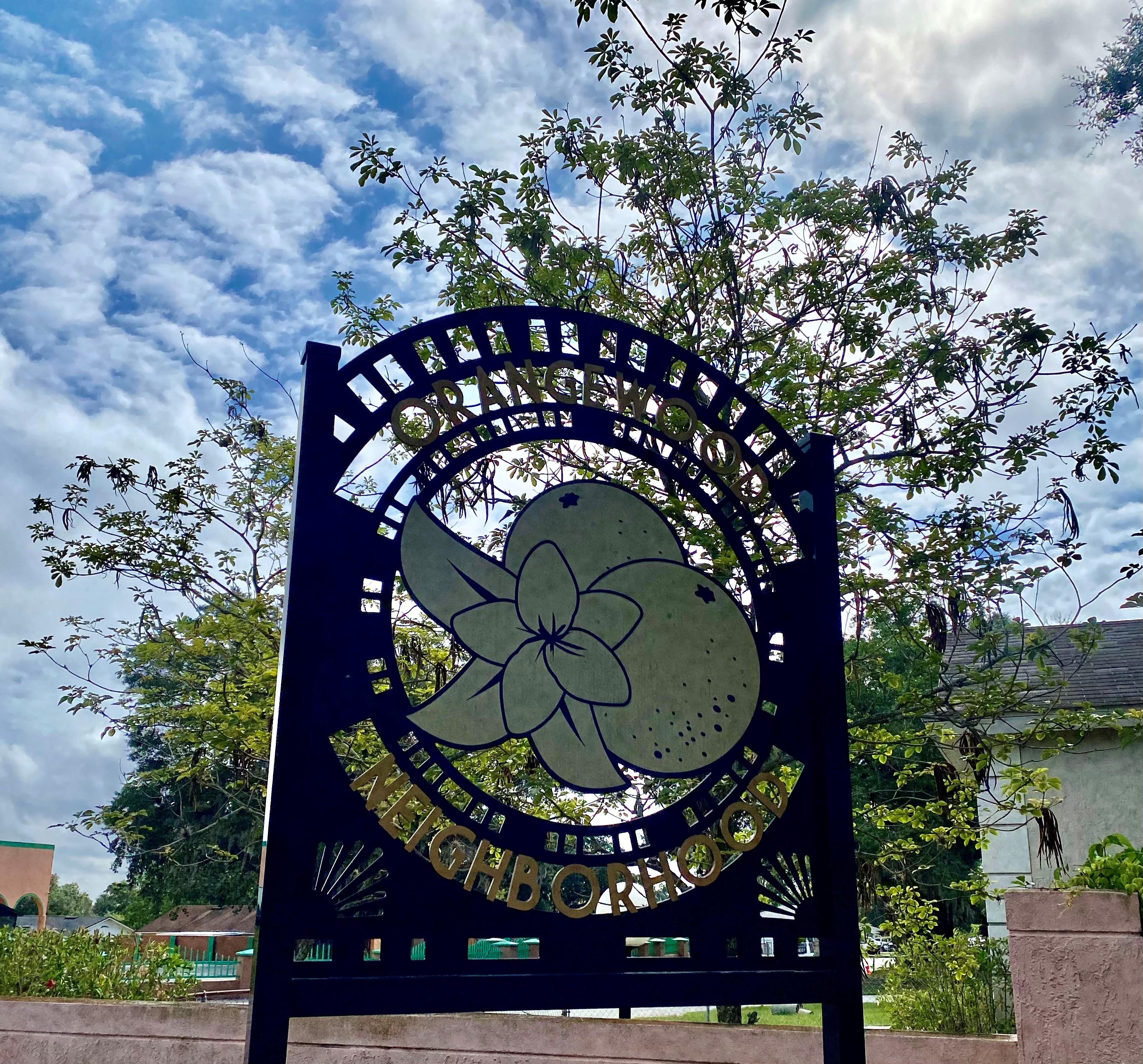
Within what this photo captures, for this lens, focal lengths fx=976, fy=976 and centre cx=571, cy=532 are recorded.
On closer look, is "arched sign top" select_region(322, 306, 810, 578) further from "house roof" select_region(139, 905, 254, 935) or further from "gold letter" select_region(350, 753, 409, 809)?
"house roof" select_region(139, 905, 254, 935)

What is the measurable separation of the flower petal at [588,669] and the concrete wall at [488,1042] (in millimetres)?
2075

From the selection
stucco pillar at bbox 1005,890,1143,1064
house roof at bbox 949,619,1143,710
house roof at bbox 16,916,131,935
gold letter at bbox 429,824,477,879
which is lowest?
house roof at bbox 16,916,131,935

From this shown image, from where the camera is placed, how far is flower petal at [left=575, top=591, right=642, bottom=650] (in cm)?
338

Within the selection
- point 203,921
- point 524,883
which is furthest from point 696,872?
point 203,921

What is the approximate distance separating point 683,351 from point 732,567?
6.09ft

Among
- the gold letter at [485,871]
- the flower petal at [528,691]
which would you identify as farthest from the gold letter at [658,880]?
the flower petal at [528,691]

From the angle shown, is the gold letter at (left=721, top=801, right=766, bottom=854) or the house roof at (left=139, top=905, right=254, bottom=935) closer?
the gold letter at (left=721, top=801, right=766, bottom=854)

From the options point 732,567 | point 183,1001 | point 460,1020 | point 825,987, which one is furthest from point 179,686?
point 825,987

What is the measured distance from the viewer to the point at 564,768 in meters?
3.23

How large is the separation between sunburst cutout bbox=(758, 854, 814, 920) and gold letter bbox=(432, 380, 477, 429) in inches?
73.3

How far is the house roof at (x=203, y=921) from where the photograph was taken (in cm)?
2030

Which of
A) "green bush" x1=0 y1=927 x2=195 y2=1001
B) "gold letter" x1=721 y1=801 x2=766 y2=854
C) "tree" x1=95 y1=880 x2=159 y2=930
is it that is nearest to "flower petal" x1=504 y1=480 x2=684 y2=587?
"gold letter" x1=721 y1=801 x2=766 y2=854

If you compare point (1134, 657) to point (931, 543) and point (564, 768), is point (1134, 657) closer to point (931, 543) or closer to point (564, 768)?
point (931, 543)

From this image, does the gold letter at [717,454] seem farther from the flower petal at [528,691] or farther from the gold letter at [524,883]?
the gold letter at [524,883]
